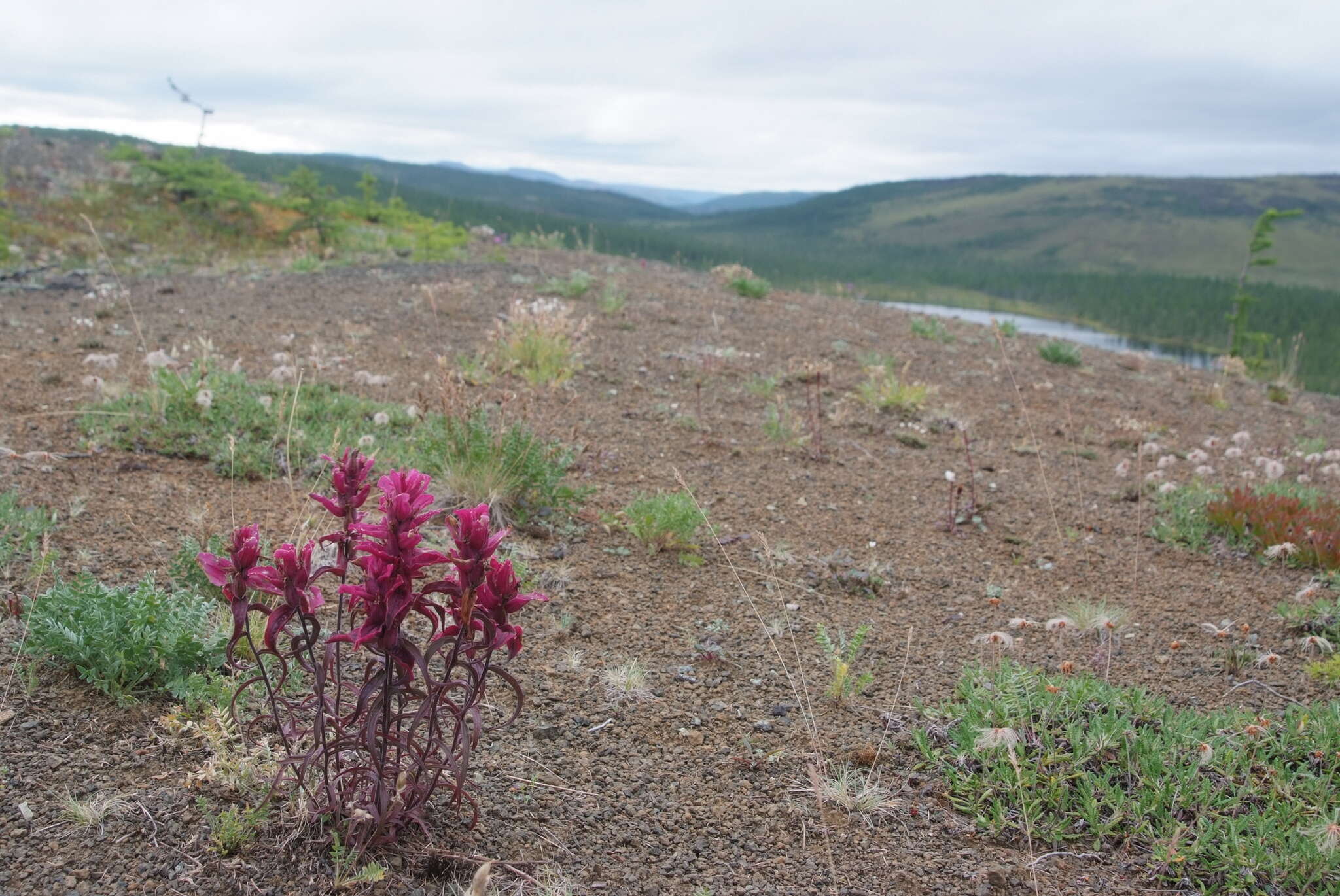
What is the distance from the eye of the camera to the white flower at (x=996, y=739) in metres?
2.30

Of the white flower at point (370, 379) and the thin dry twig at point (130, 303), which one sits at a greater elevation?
the thin dry twig at point (130, 303)

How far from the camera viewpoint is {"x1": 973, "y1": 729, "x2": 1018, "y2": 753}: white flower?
90.6 inches

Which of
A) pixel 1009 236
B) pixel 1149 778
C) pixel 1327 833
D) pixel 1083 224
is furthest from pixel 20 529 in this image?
pixel 1083 224

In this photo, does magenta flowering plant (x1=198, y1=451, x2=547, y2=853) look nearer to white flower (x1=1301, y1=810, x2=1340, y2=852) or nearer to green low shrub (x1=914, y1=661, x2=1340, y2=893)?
green low shrub (x1=914, y1=661, x2=1340, y2=893)

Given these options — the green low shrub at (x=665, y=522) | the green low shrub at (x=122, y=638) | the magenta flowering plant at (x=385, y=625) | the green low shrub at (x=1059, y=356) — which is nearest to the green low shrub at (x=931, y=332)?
the green low shrub at (x=1059, y=356)

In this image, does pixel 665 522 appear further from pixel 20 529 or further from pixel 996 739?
pixel 20 529

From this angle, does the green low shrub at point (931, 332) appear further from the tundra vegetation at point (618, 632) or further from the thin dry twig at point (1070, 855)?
the thin dry twig at point (1070, 855)

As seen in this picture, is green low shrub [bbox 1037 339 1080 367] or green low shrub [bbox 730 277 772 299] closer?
green low shrub [bbox 1037 339 1080 367]

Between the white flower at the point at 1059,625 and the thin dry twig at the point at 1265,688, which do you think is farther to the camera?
the white flower at the point at 1059,625

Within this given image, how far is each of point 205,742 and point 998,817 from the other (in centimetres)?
199

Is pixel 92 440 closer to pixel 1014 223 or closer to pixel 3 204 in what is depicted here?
pixel 3 204

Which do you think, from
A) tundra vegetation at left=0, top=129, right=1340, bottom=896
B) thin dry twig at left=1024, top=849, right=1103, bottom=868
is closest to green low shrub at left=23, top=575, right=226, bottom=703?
tundra vegetation at left=0, top=129, right=1340, bottom=896

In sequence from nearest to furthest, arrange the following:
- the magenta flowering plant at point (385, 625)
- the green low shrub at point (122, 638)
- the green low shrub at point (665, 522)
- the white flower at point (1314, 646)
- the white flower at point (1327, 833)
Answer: the magenta flowering plant at point (385, 625), the white flower at point (1327, 833), the green low shrub at point (122, 638), the white flower at point (1314, 646), the green low shrub at point (665, 522)

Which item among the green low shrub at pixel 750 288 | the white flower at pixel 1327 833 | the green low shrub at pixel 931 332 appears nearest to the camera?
the white flower at pixel 1327 833
